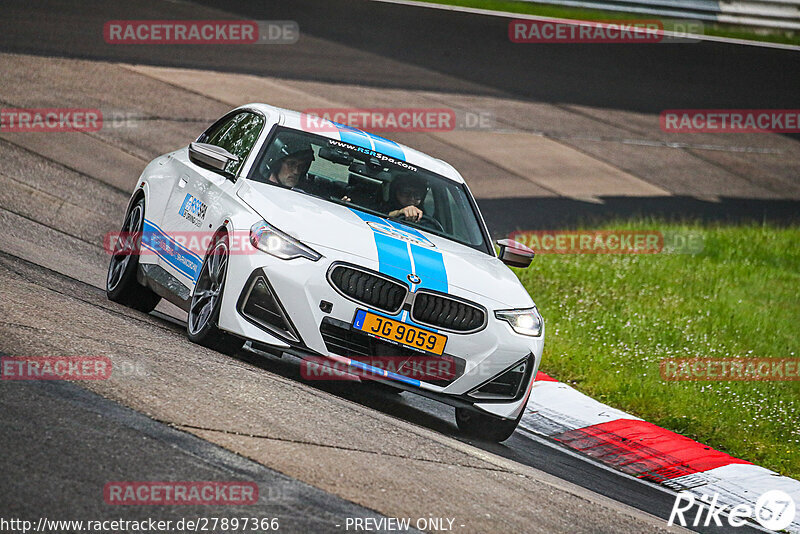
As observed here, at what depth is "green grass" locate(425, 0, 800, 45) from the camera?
90.0ft

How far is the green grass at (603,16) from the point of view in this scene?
2742 centimetres

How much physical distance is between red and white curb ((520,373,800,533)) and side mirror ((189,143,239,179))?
9.96 ft

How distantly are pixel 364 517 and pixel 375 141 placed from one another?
4.35m

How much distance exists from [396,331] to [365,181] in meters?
1.70

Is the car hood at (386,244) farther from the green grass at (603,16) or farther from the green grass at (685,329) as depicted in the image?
the green grass at (603,16)

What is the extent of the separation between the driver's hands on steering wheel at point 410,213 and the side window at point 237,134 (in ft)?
3.81

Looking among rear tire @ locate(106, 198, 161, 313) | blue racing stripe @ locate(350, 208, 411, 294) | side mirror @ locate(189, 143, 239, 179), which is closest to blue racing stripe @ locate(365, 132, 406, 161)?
side mirror @ locate(189, 143, 239, 179)

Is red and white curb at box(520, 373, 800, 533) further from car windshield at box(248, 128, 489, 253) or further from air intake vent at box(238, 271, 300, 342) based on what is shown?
air intake vent at box(238, 271, 300, 342)

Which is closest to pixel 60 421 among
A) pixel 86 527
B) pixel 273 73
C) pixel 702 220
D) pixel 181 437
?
pixel 181 437

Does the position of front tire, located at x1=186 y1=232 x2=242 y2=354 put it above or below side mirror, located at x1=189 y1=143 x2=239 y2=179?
below

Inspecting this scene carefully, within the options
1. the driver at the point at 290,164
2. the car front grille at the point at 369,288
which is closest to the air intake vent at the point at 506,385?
the car front grille at the point at 369,288

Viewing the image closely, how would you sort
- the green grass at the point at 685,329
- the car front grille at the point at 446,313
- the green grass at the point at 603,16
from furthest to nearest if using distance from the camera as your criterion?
the green grass at the point at 603,16 < the green grass at the point at 685,329 < the car front grille at the point at 446,313

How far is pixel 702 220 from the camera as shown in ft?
60.0

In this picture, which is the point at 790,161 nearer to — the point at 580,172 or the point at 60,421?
the point at 580,172
